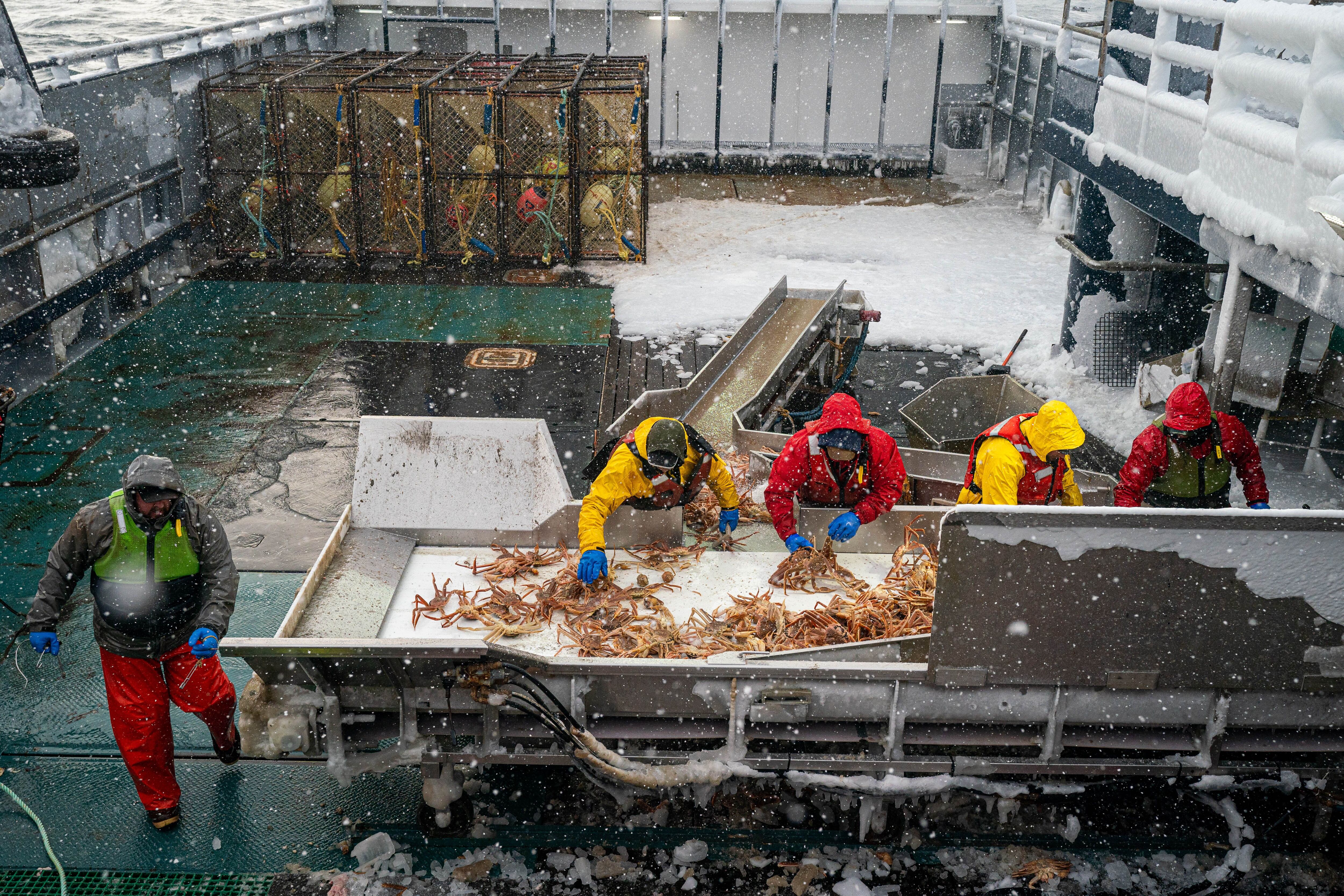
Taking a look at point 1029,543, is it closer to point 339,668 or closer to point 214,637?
point 339,668

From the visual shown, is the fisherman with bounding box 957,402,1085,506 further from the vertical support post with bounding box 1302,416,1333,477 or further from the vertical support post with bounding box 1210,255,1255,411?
the vertical support post with bounding box 1302,416,1333,477

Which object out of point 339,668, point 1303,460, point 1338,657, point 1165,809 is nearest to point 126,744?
point 339,668

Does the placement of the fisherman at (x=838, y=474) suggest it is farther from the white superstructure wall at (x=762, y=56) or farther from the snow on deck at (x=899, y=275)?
the white superstructure wall at (x=762, y=56)

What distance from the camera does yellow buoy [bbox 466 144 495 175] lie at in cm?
1348

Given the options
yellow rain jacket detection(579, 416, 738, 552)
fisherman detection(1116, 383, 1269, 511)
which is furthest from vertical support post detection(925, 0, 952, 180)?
yellow rain jacket detection(579, 416, 738, 552)

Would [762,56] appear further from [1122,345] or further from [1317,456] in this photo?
[1317,456]

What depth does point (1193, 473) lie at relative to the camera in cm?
639

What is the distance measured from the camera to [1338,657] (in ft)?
14.5

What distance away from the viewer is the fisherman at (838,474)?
5910 millimetres

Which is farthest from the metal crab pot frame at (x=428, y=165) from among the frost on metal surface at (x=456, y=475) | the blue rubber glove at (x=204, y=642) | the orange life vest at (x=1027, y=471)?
the blue rubber glove at (x=204, y=642)

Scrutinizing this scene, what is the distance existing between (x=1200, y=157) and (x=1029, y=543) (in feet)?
13.7

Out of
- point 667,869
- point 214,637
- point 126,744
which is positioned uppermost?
point 214,637

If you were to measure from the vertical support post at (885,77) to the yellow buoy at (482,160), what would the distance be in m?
8.47

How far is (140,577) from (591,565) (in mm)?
2079
